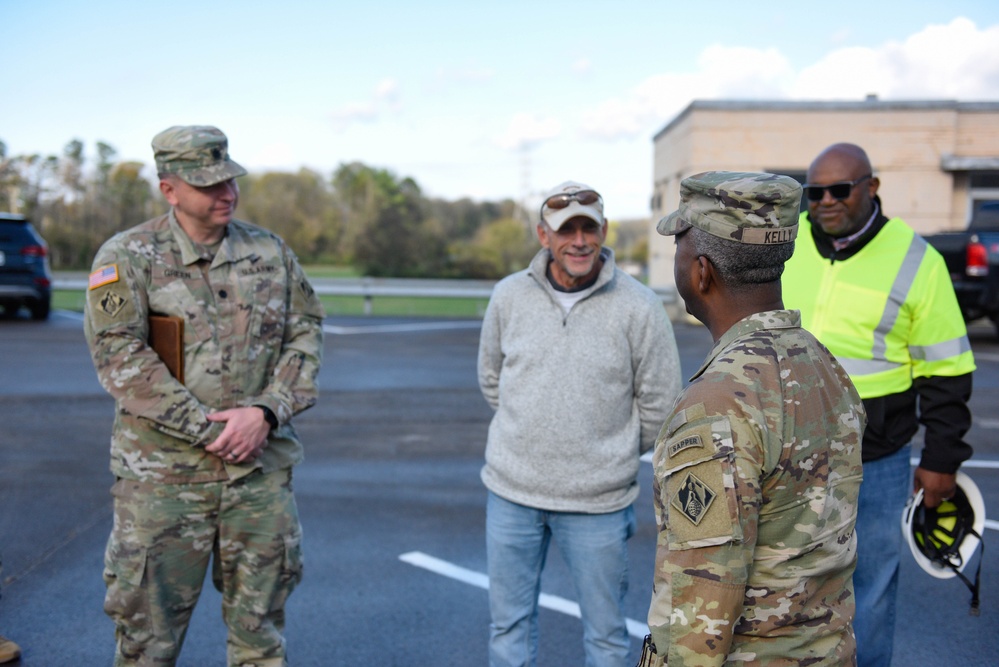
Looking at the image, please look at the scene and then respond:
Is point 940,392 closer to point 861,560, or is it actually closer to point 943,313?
point 943,313

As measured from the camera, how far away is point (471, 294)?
19344mm

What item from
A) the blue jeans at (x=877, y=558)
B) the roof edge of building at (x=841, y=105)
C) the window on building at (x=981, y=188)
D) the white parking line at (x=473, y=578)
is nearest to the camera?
the blue jeans at (x=877, y=558)

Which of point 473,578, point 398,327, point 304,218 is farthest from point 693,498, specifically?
point 304,218

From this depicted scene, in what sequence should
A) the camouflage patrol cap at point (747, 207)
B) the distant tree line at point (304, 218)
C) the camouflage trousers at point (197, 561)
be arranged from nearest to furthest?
the camouflage patrol cap at point (747, 207) → the camouflage trousers at point (197, 561) → the distant tree line at point (304, 218)

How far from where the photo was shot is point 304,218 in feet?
127

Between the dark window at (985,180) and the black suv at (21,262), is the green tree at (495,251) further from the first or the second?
the black suv at (21,262)

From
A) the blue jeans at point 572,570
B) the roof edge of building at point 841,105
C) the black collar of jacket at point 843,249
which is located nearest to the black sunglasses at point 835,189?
the black collar of jacket at point 843,249

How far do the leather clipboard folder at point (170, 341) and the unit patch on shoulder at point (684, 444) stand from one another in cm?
221

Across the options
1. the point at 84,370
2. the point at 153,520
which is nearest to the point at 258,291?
the point at 153,520

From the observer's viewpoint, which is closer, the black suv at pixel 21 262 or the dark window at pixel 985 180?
the black suv at pixel 21 262

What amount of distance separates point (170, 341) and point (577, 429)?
159 cm

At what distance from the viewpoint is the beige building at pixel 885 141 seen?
59.5 feet

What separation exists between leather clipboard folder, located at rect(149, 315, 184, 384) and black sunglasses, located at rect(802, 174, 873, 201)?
2.48m

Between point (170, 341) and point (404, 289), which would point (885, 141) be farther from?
point (170, 341)
